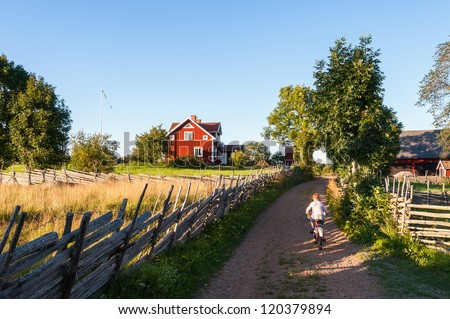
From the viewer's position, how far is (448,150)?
3316 cm

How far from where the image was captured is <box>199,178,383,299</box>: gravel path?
6.76 metres

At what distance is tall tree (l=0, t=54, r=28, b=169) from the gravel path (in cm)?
2767

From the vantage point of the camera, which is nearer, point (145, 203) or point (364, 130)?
point (145, 203)

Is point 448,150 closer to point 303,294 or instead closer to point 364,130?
point 364,130

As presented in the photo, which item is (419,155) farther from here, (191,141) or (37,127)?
(37,127)

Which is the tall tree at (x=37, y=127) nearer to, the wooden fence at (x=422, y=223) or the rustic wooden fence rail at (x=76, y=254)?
the rustic wooden fence rail at (x=76, y=254)

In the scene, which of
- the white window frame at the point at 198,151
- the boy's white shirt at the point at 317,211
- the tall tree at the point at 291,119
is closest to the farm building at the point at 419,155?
the tall tree at the point at 291,119

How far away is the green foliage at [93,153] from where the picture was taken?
94.2 feet

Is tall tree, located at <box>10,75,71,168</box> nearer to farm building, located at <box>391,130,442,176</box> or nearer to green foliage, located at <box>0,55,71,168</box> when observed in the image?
green foliage, located at <box>0,55,71,168</box>

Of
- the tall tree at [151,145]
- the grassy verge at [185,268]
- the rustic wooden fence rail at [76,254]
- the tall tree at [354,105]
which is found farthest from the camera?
the tall tree at [151,145]

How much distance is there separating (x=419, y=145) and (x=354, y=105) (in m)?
41.6

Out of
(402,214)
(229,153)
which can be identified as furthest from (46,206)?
(229,153)

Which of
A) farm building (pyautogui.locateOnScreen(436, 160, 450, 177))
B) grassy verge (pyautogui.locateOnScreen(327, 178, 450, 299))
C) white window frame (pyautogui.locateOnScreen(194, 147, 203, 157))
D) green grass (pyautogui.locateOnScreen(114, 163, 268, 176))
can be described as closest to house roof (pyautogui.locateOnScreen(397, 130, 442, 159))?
farm building (pyautogui.locateOnScreen(436, 160, 450, 177))

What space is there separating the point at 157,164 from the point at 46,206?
120ft
